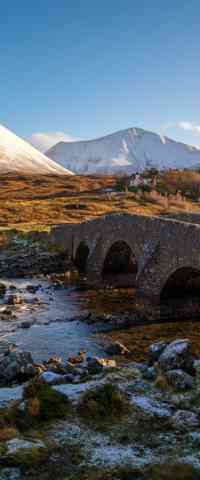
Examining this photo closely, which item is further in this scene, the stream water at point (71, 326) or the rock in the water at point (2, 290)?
the rock in the water at point (2, 290)

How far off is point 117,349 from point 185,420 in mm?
6822

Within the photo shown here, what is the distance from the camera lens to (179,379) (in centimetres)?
1315

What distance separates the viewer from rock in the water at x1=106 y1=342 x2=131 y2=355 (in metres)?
17.7

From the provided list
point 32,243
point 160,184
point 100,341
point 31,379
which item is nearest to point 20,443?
point 31,379

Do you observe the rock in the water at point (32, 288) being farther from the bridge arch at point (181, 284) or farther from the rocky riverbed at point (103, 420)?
the rocky riverbed at point (103, 420)

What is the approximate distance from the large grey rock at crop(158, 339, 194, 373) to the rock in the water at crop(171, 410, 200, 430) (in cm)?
271

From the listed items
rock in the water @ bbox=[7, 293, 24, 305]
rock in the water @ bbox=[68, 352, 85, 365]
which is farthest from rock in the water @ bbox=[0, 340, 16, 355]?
rock in the water @ bbox=[7, 293, 24, 305]

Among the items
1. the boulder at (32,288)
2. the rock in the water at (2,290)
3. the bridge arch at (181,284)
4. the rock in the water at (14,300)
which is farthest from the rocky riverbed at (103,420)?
the boulder at (32,288)

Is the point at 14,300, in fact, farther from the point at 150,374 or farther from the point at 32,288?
the point at 150,374

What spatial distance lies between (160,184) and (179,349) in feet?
313

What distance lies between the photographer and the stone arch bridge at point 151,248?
23.3 m

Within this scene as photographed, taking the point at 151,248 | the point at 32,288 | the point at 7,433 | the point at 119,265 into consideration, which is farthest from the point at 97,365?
the point at 119,265

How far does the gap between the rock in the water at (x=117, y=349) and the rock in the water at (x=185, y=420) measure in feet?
20.9

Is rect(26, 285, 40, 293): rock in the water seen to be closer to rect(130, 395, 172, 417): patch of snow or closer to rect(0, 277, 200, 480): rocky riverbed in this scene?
rect(0, 277, 200, 480): rocky riverbed
